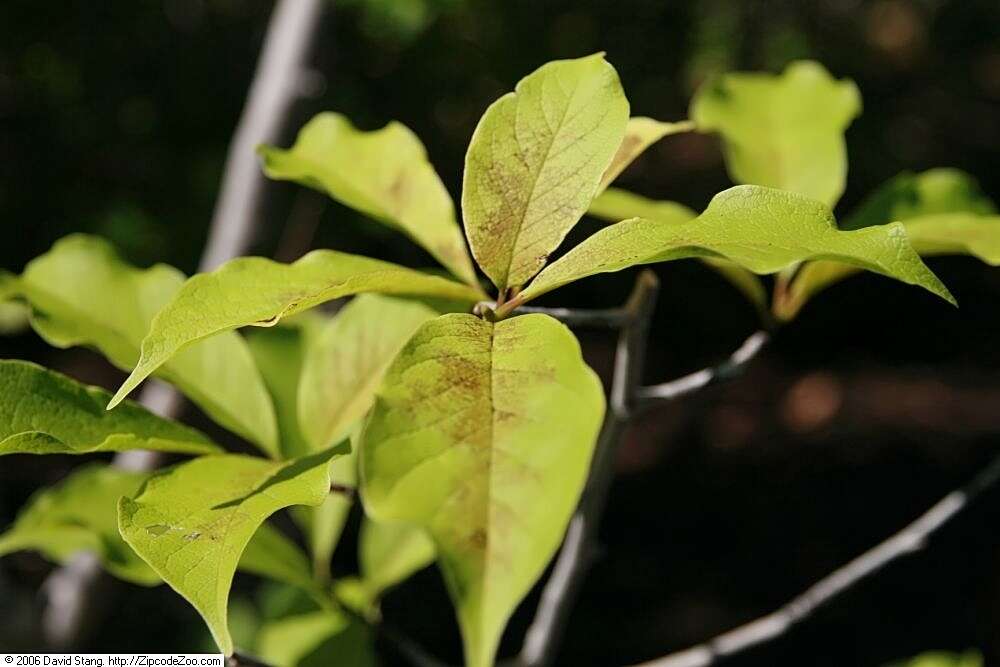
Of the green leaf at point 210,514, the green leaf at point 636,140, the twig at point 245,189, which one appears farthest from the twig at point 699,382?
the twig at point 245,189

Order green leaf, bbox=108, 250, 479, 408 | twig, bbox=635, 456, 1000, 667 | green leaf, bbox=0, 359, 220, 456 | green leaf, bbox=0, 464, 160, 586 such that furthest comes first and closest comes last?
twig, bbox=635, 456, 1000, 667 < green leaf, bbox=0, 464, 160, 586 < green leaf, bbox=0, 359, 220, 456 < green leaf, bbox=108, 250, 479, 408

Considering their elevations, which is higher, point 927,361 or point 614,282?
point 614,282

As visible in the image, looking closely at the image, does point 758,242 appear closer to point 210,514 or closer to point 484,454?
point 484,454

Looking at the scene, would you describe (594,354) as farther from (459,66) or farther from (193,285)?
(193,285)

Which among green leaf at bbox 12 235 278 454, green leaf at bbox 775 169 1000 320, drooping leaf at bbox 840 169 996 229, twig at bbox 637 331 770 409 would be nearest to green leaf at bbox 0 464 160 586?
green leaf at bbox 12 235 278 454

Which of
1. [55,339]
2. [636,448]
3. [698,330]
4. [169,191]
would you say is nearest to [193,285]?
[55,339]

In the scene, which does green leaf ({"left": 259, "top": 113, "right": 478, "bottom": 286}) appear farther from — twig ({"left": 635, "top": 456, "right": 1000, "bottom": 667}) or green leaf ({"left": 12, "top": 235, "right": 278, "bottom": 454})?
twig ({"left": 635, "top": 456, "right": 1000, "bottom": 667})

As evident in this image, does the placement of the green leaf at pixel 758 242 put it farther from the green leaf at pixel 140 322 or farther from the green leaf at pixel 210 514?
the green leaf at pixel 140 322
